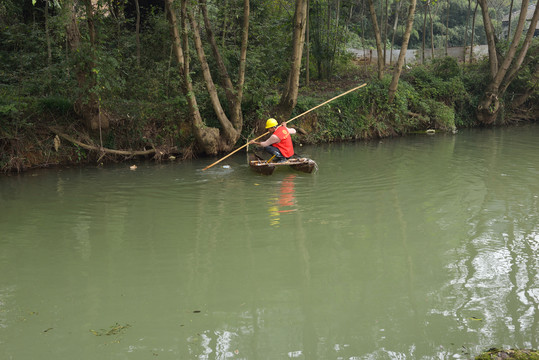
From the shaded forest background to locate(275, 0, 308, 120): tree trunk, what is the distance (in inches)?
1.7

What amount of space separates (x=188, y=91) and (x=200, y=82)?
67.4 inches

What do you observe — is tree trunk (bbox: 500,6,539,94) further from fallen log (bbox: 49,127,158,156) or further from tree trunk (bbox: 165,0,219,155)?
fallen log (bbox: 49,127,158,156)

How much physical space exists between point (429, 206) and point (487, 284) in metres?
3.44

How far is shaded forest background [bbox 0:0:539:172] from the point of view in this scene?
43.4 feet

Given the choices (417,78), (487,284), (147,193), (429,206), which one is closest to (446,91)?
(417,78)

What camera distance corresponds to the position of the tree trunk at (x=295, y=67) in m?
14.2

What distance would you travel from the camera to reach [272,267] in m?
6.06

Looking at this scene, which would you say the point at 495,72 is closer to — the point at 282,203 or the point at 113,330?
the point at 282,203

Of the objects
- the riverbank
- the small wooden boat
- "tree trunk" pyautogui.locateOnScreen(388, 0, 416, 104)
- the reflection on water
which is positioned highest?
"tree trunk" pyautogui.locateOnScreen(388, 0, 416, 104)

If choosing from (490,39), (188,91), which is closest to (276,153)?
(188,91)

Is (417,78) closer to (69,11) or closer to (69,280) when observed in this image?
(69,11)

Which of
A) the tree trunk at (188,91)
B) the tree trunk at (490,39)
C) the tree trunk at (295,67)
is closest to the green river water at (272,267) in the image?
the tree trunk at (188,91)

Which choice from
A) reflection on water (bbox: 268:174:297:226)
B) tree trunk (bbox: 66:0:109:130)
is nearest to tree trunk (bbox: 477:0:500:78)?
reflection on water (bbox: 268:174:297:226)

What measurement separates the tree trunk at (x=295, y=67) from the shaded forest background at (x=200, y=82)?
4cm
